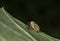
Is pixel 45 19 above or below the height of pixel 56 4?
below

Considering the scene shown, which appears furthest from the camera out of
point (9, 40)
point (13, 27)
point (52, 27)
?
point (52, 27)

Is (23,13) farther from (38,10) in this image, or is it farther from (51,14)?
(51,14)

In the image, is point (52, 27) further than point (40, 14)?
No

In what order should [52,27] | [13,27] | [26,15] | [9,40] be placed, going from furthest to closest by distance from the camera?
[26,15] < [52,27] < [13,27] < [9,40]

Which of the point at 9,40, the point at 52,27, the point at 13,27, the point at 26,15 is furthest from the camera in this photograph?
the point at 26,15

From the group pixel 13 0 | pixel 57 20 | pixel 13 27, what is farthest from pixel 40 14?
pixel 13 27

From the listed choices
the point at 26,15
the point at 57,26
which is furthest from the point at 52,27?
the point at 26,15

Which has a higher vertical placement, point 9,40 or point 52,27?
point 52,27

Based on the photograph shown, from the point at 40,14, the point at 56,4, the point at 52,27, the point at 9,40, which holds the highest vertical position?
the point at 56,4

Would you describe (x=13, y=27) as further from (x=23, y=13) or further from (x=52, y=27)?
(x=23, y=13)
